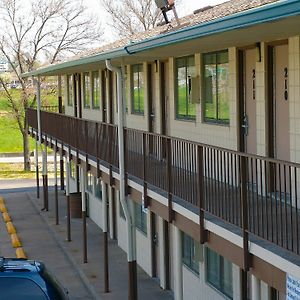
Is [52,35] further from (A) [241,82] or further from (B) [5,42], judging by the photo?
(A) [241,82]

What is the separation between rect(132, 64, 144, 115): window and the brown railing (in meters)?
1.96

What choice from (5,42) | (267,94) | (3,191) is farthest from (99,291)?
(5,42)

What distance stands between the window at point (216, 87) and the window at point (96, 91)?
10.4 meters

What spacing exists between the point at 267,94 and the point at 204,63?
3.21 metres

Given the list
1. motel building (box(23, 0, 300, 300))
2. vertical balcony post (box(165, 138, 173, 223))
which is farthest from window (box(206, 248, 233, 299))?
vertical balcony post (box(165, 138, 173, 223))

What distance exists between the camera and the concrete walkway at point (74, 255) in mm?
17828

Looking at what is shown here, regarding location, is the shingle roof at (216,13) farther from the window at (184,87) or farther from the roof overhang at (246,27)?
the window at (184,87)

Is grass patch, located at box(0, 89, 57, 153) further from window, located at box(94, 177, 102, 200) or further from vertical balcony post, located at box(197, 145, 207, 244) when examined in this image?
vertical balcony post, located at box(197, 145, 207, 244)

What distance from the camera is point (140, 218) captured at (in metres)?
20.1

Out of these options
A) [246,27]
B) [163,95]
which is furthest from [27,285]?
[163,95]

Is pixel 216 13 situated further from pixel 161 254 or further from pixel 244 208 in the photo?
pixel 161 254

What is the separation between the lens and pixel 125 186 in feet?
47.9

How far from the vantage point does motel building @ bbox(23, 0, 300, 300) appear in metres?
8.38

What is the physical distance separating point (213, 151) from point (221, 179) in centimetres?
48
